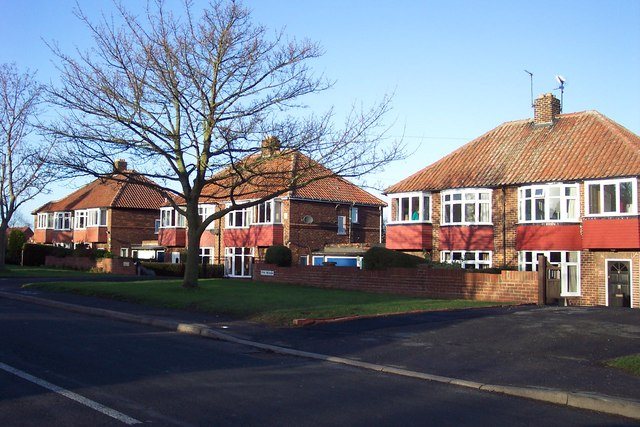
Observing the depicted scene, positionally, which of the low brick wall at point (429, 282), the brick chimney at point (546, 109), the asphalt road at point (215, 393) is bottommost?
the asphalt road at point (215, 393)

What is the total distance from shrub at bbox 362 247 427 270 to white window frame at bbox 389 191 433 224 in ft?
16.7

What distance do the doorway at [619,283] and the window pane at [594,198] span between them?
82.8 inches

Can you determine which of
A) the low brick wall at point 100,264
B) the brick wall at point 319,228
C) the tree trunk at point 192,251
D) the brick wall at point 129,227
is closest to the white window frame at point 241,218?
the brick wall at point 319,228

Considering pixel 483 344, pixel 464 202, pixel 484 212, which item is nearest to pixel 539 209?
pixel 484 212

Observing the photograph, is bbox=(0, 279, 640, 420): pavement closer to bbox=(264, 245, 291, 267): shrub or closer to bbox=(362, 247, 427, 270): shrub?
bbox=(362, 247, 427, 270): shrub

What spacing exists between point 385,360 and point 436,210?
834 inches

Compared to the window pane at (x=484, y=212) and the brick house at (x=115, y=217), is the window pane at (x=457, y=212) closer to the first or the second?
the window pane at (x=484, y=212)

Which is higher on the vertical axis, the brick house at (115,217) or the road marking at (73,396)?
the brick house at (115,217)

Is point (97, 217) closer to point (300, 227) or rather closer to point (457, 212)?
point (300, 227)

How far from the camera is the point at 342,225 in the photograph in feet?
140

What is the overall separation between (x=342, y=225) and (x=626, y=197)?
2007 cm

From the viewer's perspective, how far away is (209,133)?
69.9ft

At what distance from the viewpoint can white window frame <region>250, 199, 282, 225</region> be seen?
40.5 meters

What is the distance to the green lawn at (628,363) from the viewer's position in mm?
9859
